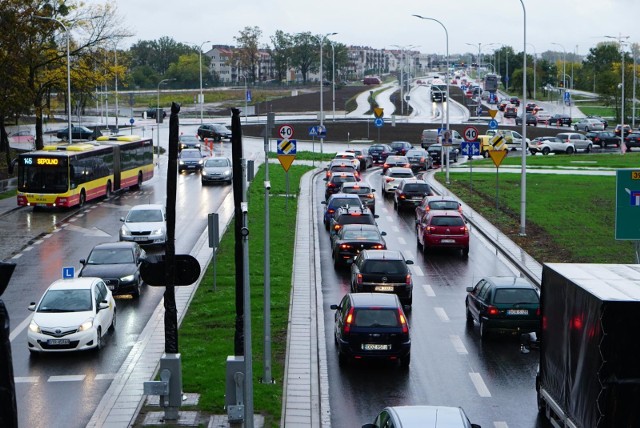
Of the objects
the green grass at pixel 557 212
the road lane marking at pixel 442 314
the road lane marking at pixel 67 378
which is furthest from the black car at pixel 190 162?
the road lane marking at pixel 67 378

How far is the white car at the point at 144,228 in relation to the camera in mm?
37656

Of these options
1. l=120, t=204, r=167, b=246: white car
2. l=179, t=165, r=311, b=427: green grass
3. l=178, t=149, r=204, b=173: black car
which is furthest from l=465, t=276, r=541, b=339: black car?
l=178, t=149, r=204, b=173: black car

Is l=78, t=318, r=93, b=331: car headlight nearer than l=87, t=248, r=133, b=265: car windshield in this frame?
Yes

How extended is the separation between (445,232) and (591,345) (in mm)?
22773

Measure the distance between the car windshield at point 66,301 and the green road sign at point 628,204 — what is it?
12.4 m

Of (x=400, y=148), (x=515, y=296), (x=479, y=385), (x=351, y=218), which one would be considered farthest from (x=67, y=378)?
(x=400, y=148)

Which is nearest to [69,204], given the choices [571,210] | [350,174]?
[350,174]

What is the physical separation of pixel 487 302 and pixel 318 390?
5547 millimetres

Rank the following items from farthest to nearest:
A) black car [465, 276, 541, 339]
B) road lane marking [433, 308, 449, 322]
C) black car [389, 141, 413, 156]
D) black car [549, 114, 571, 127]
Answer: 1. black car [549, 114, 571, 127]
2. black car [389, 141, 413, 156]
3. road lane marking [433, 308, 449, 322]
4. black car [465, 276, 541, 339]

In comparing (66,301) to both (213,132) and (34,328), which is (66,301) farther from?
(213,132)

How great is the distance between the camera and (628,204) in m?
25.3

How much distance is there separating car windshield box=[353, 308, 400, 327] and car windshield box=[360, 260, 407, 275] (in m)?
5.88

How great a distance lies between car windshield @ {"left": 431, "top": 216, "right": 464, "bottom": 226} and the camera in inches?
1411

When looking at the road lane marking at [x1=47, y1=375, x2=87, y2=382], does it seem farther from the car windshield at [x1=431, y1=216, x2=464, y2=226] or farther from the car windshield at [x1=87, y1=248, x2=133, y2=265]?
the car windshield at [x1=431, y1=216, x2=464, y2=226]
